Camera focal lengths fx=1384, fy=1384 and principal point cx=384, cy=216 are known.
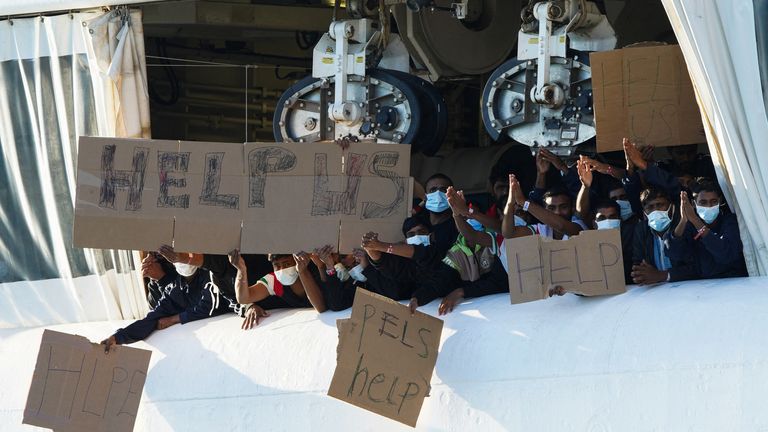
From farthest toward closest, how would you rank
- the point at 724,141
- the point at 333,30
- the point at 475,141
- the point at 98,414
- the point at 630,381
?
the point at 475,141
the point at 333,30
the point at 98,414
the point at 724,141
the point at 630,381

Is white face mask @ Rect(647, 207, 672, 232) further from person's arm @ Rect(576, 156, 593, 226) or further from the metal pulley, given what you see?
the metal pulley

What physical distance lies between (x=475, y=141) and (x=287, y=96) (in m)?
3.08

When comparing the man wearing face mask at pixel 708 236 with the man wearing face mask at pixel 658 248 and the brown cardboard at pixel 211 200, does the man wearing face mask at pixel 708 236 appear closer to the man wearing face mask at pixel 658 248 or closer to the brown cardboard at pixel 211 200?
the man wearing face mask at pixel 658 248

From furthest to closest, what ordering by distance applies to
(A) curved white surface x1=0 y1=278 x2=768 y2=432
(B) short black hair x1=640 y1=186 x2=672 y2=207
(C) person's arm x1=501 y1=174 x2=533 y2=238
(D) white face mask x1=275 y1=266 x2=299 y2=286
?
(D) white face mask x1=275 y1=266 x2=299 y2=286, (C) person's arm x1=501 y1=174 x2=533 y2=238, (B) short black hair x1=640 y1=186 x2=672 y2=207, (A) curved white surface x1=0 y1=278 x2=768 y2=432

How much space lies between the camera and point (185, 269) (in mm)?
7902

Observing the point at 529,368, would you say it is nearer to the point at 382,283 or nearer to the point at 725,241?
the point at 725,241

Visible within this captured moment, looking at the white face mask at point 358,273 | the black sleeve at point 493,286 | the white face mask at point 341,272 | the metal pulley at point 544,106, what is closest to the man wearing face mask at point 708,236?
the black sleeve at point 493,286

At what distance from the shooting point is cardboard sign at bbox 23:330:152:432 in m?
7.40

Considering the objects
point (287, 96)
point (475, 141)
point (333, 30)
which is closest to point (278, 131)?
point (287, 96)

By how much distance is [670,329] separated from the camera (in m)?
5.98

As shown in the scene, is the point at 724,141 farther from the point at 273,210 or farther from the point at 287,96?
the point at 287,96

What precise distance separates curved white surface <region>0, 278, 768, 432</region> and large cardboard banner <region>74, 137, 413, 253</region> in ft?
1.74

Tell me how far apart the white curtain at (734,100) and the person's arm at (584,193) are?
601 millimetres

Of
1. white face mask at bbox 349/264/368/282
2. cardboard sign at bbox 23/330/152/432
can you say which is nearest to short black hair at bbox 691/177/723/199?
white face mask at bbox 349/264/368/282
